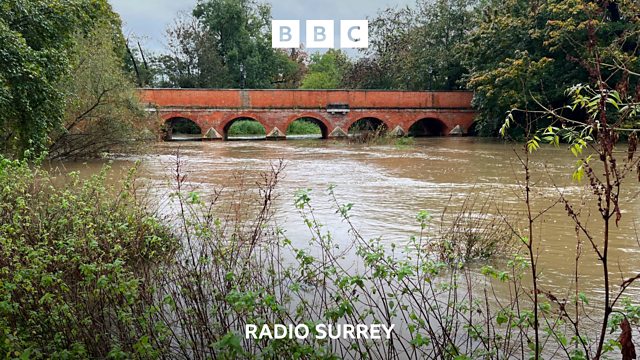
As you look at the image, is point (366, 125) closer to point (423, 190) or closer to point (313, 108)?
point (313, 108)

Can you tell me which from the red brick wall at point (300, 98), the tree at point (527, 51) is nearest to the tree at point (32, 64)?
the tree at point (527, 51)

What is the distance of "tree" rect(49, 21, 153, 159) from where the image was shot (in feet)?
53.9

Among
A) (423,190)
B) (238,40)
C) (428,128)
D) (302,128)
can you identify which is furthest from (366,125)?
(423,190)

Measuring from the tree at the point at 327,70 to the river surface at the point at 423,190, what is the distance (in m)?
31.7

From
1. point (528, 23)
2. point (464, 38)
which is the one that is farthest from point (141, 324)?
point (464, 38)

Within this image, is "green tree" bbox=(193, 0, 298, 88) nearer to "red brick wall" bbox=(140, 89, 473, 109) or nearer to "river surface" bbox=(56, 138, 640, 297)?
"red brick wall" bbox=(140, 89, 473, 109)

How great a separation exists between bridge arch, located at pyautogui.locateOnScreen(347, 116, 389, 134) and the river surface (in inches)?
588

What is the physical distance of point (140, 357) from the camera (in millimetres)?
2990

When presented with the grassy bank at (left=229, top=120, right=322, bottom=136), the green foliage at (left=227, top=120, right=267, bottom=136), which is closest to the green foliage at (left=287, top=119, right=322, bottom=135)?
the grassy bank at (left=229, top=120, right=322, bottom=136)

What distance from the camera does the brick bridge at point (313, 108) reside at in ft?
115

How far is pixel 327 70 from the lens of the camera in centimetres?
6400

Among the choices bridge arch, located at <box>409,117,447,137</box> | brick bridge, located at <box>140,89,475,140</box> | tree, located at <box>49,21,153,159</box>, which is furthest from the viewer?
bridge arch, located at <box>409,117,447,137</box>

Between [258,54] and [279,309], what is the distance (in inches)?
1995

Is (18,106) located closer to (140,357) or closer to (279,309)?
(140,357)
